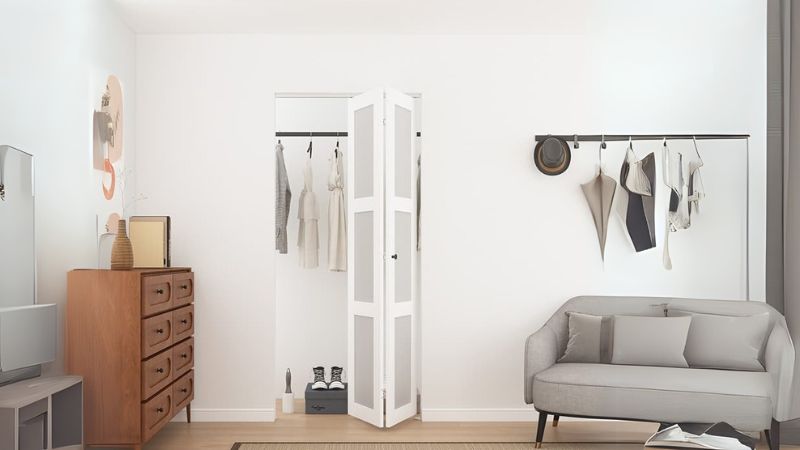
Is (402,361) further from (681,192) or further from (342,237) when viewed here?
(681,192)

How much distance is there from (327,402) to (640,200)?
2470 mm

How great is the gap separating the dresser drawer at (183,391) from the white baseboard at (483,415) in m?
1.50

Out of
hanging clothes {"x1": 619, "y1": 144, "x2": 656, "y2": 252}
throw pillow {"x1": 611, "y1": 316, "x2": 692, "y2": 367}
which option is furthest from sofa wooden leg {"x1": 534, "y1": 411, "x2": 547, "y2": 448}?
hanging clothes {"x1": 619, "y1": 144, "x2": 656, "y2": 252}

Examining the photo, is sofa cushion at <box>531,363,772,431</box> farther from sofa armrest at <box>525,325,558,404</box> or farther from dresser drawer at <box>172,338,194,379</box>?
dresser drawer at <box>172,338,194,379</box>

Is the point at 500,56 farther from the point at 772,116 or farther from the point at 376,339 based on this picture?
the point at 376,339

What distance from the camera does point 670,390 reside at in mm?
3643

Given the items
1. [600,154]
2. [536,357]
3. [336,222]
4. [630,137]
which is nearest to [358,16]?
[336,222]

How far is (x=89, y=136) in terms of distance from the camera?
384 cm

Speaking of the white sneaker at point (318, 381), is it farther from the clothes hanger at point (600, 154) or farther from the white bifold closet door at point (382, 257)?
the clothes hanger at point (600, 154)

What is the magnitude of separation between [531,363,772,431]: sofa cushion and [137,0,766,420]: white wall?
85cm

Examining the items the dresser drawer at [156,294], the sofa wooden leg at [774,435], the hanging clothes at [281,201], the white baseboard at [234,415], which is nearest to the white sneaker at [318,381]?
the white baseboard at [234,415]

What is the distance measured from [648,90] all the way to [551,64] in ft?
2.24

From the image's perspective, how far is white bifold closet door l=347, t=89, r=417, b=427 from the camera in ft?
14.3

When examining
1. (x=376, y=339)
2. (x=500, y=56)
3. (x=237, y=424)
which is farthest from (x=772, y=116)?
(x=237, y=424)
